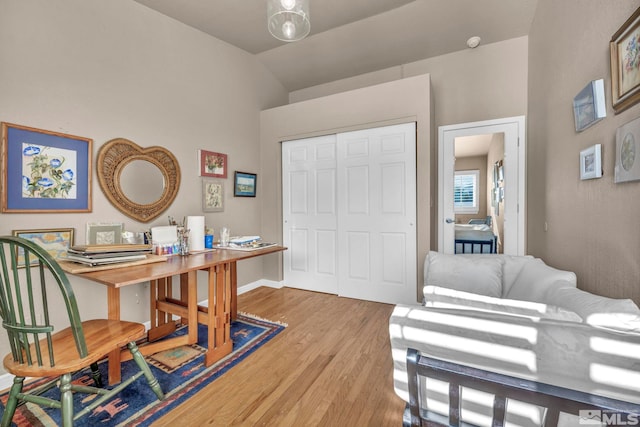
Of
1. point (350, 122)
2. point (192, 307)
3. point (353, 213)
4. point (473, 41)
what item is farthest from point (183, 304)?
point (473, 41)

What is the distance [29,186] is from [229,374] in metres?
1.91

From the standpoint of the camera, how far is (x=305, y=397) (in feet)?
5.48

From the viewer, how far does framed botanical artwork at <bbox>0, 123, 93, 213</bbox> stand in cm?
183

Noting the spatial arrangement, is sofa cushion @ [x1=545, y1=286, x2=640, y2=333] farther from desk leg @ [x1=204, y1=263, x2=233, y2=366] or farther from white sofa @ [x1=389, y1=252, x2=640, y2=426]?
desk leg @ [x1=204, y1=263, x2=233, y2=366]

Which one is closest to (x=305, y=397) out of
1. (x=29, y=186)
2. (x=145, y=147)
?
(x=29, y=186)

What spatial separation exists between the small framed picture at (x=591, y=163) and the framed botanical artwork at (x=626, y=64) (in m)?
→ 0.25

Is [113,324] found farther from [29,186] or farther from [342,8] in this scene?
[342,8]

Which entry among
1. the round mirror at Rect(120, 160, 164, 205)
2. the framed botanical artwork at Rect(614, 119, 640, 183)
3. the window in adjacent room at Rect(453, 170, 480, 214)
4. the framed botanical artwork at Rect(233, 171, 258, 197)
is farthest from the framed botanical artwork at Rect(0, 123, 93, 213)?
the window in adjacent room at Rect(453, 170, 480, 214)

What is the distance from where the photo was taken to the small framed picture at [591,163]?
1.50 meters

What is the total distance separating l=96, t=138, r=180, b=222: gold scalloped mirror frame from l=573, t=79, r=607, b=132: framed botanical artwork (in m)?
3.27

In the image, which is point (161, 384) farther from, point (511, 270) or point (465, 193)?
point (465, 193)

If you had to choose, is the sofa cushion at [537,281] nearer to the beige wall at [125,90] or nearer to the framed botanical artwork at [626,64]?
the framed botanical artwork at [626,64]

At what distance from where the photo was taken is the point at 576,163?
1.82m

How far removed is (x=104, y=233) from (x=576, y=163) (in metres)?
3.55
